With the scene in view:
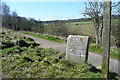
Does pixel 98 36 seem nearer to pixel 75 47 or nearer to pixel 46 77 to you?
pixel 75 47

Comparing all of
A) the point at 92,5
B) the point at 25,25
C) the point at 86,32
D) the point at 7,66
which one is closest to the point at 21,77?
the point at 7,66

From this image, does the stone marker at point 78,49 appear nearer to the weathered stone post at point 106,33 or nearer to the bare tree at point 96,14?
the weathered stone post at point 106,33

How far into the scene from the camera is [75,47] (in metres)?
6.01

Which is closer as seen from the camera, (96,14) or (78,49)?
(78,49)

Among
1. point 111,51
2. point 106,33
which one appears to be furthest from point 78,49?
point 111,51

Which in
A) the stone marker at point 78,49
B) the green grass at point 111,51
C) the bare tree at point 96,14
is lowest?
the green grass at point 111,51

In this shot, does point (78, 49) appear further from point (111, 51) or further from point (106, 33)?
point (111, 51)

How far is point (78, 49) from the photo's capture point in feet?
19.4

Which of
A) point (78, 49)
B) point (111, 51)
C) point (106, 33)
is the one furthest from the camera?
point (111, 51)

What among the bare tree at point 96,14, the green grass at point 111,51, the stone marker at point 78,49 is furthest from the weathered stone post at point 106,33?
the bare tree at point 96,14

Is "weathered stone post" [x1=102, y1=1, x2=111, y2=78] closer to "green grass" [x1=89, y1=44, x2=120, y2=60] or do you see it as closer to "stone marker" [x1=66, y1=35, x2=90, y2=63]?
"stone marker" [x1=66, y1=35, x2=90, y2=63]

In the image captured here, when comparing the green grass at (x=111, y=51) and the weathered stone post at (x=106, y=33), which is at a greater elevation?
the weathered stone post at (x=106, y=33)

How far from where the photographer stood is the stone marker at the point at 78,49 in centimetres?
572

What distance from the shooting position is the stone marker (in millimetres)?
5719
